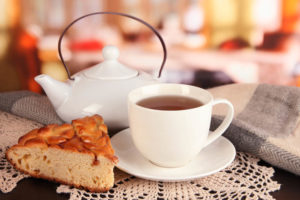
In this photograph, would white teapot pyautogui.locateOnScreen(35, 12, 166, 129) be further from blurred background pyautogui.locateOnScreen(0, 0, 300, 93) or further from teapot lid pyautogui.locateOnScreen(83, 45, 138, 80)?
blurred background pyautogui.locateOnScreen(0, 0, 300, 93)

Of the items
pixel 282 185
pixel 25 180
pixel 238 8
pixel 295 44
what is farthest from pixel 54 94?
pixel 295 44

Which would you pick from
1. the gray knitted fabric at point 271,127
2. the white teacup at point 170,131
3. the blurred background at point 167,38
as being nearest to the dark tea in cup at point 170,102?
the white teacup at point 170,131

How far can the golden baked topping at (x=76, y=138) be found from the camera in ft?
2.08

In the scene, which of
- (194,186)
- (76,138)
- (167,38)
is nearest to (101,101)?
(76,138)

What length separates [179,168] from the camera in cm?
67

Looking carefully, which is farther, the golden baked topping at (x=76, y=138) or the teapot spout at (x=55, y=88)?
the teapot spout at (x=55, y=88)

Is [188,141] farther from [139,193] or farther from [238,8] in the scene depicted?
[238,8]

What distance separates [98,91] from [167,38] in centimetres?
86

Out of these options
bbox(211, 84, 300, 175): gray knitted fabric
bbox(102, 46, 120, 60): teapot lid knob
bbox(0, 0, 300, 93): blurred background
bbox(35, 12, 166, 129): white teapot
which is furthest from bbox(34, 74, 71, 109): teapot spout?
bbox(0, 0, 300, 93): blurred background

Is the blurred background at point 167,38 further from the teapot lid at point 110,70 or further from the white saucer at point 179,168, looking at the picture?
the white saucer at point 179,168

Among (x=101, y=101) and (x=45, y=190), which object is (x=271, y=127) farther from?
(x=45, y=190)

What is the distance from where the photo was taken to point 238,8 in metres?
1.62

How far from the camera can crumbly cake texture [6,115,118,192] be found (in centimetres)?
62

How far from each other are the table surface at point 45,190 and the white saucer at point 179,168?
0.33 ft
